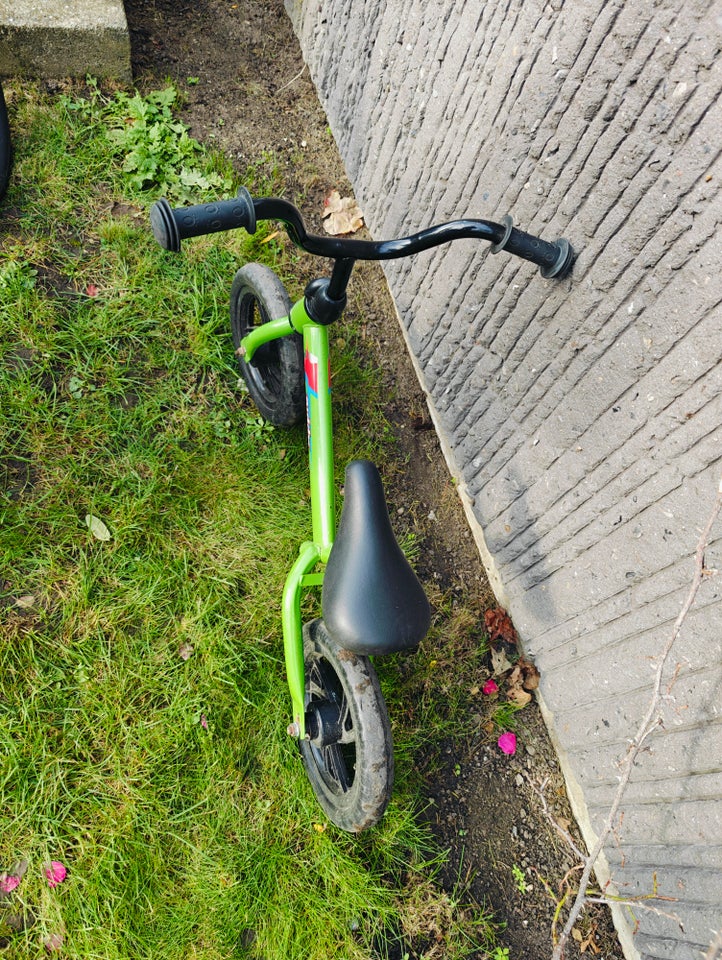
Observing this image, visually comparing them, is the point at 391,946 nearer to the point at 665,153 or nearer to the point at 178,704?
the point at 178,704

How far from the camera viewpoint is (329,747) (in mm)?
2244

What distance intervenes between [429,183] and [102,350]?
142 cm

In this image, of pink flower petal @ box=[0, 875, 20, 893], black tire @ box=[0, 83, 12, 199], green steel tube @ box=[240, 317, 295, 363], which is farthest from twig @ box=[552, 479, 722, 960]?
black tire @ box=[0, 83, 12, 199]

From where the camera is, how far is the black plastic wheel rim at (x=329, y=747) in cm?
218

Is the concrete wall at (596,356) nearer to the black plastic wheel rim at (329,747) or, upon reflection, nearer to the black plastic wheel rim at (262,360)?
the black plastic wheel rim at (262,360)

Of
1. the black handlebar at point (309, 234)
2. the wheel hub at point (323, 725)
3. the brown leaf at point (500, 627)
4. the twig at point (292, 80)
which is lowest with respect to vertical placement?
the brown leaf at point (500, 627)

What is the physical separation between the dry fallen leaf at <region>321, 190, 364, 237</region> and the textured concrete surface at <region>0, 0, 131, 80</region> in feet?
3.67

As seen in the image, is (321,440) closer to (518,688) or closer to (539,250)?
(539,250)

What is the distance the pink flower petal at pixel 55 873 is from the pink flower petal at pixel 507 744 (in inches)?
57.0

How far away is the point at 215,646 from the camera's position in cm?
246

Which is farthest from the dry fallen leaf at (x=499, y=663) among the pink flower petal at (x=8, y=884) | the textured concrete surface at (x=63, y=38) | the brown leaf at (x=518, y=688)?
the textured concrete surface at (x=63, y=38)

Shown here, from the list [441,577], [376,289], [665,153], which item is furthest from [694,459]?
[376,289]

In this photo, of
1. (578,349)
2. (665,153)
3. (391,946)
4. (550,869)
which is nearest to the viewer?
(665,153)

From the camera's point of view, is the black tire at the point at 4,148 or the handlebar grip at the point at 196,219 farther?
the black tire at the point at 4,148
